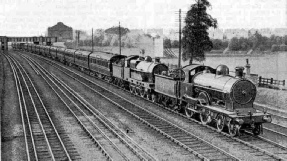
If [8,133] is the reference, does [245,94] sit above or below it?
above

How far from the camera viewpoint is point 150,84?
24969mm

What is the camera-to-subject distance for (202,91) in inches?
719

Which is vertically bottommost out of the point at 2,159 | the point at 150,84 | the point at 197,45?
the point at 2,159

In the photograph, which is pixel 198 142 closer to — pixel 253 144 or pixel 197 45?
pixel 253 144

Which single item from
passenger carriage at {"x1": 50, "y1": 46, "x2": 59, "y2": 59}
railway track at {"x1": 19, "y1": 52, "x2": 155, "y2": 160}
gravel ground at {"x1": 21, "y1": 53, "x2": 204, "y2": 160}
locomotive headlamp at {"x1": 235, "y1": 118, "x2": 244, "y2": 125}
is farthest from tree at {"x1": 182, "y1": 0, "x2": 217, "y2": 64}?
passenger carriage at {"x1": 50, "y1": 46, "x2": 59, "y2": 59}

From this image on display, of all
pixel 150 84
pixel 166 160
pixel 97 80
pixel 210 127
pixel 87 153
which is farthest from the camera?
pixel 97 80

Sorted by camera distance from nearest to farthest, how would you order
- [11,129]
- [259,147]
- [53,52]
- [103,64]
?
[259,147] < [11,129] < [103,64] < [53,52]

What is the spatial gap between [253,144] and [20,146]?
411 inches

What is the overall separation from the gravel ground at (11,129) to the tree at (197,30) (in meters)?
20.4

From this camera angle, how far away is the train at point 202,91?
16000 mm

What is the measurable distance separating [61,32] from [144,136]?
144m

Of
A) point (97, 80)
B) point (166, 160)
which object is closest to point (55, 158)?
point (166, 160)

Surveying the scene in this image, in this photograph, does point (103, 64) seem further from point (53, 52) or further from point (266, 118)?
point (53, 52)

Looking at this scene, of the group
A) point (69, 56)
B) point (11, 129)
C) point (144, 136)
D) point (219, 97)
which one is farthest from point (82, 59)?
A: point (219, 97)
